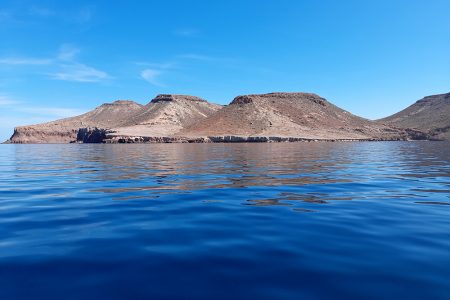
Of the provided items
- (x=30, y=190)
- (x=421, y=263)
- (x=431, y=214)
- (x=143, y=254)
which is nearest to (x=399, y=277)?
(x=421, y=263)

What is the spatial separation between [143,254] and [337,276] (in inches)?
135

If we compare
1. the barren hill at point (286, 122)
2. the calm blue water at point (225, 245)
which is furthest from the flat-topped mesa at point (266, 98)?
the calm blue water at point (225, 245)

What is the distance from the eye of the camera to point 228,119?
157m

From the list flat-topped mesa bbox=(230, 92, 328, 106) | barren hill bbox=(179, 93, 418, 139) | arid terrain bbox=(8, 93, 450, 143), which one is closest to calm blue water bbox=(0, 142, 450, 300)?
arid terrain bbox=(8, 93, 450, 143)

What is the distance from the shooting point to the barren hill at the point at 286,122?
14300 cm

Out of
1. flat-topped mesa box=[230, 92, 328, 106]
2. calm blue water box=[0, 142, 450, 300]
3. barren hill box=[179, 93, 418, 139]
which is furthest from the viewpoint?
flat-topped mesa box=[230, 92, 328, 106]

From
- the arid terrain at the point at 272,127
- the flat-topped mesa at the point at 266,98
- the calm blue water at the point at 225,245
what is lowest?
the calm blue water at the point at 225,245

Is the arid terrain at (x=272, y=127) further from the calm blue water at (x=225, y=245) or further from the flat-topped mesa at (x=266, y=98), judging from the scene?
the calm blue water at (x=225, y=245)

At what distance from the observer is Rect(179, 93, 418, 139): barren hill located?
14300 cm

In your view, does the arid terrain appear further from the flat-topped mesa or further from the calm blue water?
the calm blue water

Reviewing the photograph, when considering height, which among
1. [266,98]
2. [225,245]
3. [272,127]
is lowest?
[225,245]

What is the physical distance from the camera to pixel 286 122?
517 feet

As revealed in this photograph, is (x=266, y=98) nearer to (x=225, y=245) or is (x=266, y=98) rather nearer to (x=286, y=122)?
(x=286, y=122)

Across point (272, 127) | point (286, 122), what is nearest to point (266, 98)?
point (286, 122)
